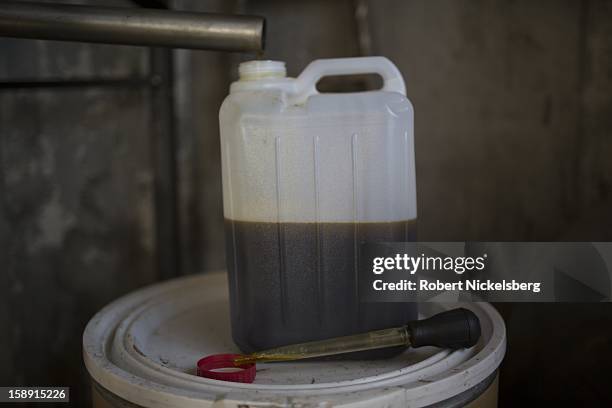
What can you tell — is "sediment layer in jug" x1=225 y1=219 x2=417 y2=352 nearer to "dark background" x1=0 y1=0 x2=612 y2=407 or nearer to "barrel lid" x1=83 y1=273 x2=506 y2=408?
"barrel lid" x1=83 y1=273 x2=506 y2=408

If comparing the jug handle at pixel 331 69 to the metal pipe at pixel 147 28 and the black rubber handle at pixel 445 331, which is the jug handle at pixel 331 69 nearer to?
the metal pipe at pixel 147 28

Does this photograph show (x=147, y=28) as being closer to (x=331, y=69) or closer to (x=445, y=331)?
(x=331, y=69)

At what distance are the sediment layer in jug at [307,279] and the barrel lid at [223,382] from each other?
2.1 inches

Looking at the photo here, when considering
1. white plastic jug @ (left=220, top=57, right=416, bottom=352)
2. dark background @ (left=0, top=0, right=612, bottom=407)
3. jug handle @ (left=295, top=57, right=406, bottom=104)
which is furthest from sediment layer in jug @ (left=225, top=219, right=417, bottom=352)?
dark background @ (left=0, top=0, right=612, bottom=407)

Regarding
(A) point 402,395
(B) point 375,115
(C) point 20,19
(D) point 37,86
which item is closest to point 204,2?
(D) point 37,86

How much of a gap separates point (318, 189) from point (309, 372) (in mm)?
251

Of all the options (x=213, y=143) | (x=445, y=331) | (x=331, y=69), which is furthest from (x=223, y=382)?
(x=213, y=143)

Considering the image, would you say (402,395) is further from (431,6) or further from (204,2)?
(204,2)

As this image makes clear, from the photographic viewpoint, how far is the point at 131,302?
103 cm

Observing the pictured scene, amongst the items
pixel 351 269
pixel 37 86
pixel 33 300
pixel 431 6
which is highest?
pixel 431 6

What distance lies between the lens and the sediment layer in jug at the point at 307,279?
794 millimetres

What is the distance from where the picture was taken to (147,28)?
84 centimetres

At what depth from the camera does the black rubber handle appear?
776mm

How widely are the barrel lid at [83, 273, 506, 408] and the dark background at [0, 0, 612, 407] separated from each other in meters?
0.35
